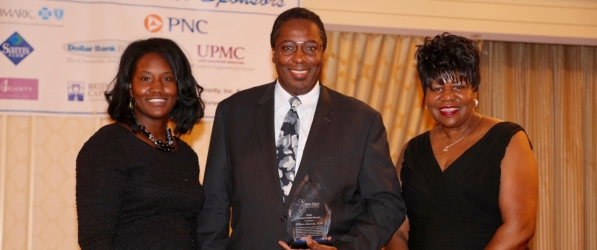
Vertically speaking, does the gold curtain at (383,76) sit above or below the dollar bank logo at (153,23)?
below

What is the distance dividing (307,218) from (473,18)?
147 inches

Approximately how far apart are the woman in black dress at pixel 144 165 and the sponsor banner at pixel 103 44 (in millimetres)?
1787

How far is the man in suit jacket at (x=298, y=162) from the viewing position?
10.3ft

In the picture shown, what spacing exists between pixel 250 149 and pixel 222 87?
209 cm

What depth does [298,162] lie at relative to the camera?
10.5ft

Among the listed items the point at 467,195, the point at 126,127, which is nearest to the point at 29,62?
the point at 126,127

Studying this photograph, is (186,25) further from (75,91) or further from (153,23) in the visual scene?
(75,91)

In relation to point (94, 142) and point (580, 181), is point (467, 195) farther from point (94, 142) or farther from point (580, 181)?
point (580, 181)

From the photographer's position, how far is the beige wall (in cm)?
591

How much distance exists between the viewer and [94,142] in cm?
309

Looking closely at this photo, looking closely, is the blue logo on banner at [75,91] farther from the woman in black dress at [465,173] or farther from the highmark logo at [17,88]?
the woman in black dress at [465,173]

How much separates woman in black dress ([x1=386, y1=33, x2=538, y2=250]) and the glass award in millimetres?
717

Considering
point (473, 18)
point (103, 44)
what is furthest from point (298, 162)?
point (473, 18)

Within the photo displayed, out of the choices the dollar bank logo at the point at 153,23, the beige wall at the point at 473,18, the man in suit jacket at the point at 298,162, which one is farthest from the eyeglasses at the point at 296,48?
the beige wall at the point at 473,18
